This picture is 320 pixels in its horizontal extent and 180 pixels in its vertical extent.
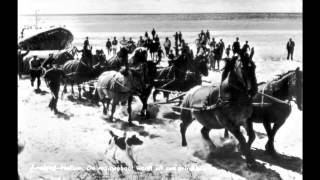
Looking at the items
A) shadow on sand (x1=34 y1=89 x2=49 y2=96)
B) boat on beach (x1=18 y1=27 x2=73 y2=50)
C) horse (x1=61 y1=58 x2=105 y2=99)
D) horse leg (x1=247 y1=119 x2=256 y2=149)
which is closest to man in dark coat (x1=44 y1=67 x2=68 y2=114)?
shadow on sand (x1=34 y1=89 x2=49 y2=96)

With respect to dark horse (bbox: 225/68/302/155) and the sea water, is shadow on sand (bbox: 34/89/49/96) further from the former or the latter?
dark horse (bbox: 225/68/302/155)

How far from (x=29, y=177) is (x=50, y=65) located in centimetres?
498

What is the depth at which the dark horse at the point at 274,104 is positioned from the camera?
34.2 ft

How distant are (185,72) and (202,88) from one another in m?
3.40

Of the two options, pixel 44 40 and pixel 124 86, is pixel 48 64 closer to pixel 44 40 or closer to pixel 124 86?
pixel 124 86

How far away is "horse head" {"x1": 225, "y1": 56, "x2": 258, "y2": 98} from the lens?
9.62 meters

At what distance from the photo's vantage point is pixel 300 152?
10.8 m

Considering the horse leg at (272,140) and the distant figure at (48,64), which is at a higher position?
the distant figure at (48,64)

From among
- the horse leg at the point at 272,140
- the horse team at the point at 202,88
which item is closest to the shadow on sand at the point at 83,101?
the horse team at the point at 202,88

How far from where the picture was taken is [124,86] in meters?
13.4

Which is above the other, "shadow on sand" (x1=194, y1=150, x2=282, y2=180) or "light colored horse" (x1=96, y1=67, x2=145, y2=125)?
"light colored horse" (x1=96, y1=67, x2=145, y2=125)

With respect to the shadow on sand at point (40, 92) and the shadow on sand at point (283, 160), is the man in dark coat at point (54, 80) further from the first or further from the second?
the shadow on sand at point (283, 160)

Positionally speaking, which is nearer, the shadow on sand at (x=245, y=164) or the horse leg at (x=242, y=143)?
the shadow on sand at (x=245, y=164)
